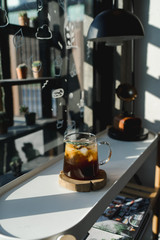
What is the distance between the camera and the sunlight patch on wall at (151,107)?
1.91 metres

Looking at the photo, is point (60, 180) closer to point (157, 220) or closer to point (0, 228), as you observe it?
point (0, 228)

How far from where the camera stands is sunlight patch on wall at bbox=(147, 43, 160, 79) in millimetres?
1837

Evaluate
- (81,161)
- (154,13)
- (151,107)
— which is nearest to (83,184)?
(81,161)

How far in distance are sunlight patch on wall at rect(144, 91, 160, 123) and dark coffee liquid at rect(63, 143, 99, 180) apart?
118 centimetres

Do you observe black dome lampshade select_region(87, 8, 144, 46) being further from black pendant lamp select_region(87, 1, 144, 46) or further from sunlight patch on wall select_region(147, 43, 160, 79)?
sunlight patch on wall select_region(147, 43, 160, 79)


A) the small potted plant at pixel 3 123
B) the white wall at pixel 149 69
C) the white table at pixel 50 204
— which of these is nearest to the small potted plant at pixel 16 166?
the small potted plant at pixel 3 123

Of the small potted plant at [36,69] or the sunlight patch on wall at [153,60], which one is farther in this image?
the sunlight patch on wall at [153,60]

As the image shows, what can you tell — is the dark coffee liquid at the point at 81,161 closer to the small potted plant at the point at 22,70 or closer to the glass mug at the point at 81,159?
the glass mug at the point at 81,159

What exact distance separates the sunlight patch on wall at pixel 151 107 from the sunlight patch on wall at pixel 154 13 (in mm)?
544

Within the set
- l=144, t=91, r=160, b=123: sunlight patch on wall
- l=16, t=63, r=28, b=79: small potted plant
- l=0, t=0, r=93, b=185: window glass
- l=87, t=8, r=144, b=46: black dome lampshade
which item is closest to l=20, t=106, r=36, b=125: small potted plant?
l=0, t=0, r=93, b=185: window glass

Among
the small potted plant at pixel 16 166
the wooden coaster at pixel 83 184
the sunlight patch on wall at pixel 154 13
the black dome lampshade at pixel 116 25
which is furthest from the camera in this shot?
the sunlight patch on wall at pixel 154 13

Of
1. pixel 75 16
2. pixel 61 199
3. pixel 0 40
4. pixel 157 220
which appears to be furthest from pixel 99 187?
pixel 75 16

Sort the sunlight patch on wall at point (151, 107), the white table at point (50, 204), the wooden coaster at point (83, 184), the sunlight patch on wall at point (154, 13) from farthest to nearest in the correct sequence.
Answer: the sunlight patch on wall at point (151, 107) < the sunlight patch on wall at point (154, 13) < the wooden coaster at point (83, 184) < the white table at point (50, 204)

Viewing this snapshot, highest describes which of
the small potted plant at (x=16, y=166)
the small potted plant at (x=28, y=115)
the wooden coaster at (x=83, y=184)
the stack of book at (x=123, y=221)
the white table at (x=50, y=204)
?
the small potted plant at (x=28, y=115)
